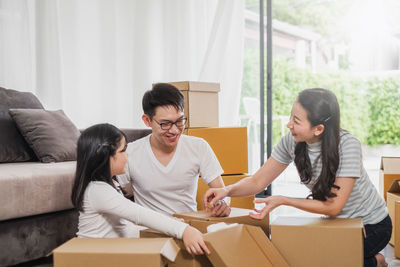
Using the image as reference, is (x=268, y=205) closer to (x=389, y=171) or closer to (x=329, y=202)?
(x=329, y=202)

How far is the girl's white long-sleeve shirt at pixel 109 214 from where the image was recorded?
1.36m

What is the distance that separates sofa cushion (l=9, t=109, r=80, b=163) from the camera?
2.45 meters

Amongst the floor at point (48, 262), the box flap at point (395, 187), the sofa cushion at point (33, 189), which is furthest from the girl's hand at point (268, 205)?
the box flap at point (395, 187)

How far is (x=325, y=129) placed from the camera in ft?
5.25

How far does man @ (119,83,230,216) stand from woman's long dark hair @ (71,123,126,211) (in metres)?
0.25

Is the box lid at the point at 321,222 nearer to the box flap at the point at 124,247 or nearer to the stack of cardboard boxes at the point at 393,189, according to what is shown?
the box flap at the point at 124,247

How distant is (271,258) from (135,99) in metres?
2.72

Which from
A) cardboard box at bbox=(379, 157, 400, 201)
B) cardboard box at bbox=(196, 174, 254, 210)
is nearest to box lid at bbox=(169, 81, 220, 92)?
cardboard box at bbox=(196, 174, 254, 210)

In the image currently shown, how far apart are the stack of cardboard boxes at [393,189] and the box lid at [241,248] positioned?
100 cm

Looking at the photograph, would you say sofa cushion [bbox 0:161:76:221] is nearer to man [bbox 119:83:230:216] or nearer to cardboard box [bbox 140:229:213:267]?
man [bbox 119:83:230:216]

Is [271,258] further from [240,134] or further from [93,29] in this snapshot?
[93,29]

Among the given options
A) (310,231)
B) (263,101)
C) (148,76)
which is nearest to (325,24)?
(263,101)

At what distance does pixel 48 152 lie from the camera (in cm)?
245

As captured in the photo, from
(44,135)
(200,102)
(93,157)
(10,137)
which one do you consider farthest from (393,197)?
(10,137)
